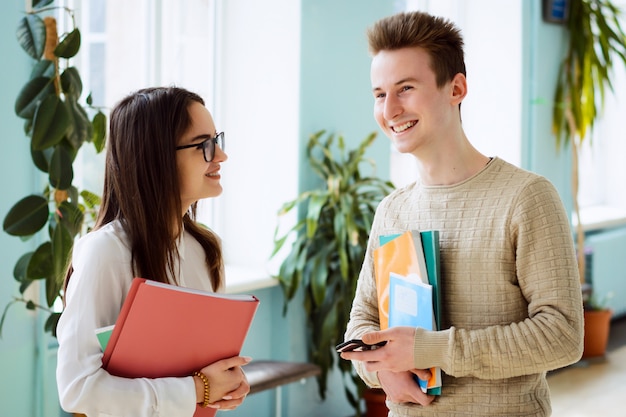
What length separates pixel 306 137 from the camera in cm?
377

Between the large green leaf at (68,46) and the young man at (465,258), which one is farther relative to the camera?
the large green leaf at (68,46)

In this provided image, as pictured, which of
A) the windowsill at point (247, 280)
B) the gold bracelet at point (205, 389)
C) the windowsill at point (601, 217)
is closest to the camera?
the gold bracelet at point (205, 389)

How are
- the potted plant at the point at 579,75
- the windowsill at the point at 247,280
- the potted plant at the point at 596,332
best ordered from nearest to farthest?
the windowsill at the point at 247,280
the potted plant at the point at 579,75
the potted plant at the point at 596,332

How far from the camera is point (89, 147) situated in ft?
10.5

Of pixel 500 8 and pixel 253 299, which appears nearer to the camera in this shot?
pixel 253 299

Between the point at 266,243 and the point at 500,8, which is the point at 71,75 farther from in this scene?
the point at 500,8

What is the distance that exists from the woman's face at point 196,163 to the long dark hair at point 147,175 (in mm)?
22

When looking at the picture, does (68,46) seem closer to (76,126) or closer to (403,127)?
(76,126)

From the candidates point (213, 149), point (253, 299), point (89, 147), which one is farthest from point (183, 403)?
point (89, 147)

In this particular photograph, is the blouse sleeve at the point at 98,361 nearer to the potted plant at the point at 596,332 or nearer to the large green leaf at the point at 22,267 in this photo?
the large green leaf at the point at 22,267

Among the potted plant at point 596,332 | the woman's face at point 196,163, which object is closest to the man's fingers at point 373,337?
the woman's face at point 196,163

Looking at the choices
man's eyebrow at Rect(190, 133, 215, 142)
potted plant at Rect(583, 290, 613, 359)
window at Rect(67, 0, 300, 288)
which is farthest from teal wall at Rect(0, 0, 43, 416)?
potted plant at Rect(583, 290, 613, 359)

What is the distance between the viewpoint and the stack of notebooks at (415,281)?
1475 mm

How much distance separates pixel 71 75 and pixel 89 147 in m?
0.77
